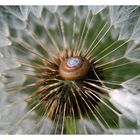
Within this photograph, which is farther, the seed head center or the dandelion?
the seed head center

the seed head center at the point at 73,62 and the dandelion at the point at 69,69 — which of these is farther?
the seed head center at the point at 73,62

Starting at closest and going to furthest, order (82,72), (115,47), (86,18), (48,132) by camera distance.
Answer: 1. (48,132)
2. (82,72)
3. (115,47)
4. (86,18)

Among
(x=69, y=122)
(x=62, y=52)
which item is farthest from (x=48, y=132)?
(x=62, y=52)

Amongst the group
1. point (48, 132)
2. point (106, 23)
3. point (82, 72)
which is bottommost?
point (48, 132)

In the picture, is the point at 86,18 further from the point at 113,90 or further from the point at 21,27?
the point at 113,90

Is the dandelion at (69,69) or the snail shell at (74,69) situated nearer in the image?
the dandelion at (69,69)
